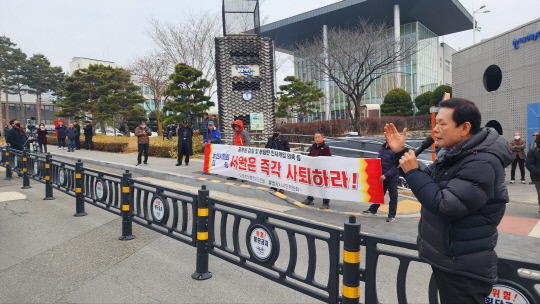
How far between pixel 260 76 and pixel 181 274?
1503cm

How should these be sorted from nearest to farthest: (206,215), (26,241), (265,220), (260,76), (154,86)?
(265,220)
(206,215)
(26,241)
(260,76)
(154,86)

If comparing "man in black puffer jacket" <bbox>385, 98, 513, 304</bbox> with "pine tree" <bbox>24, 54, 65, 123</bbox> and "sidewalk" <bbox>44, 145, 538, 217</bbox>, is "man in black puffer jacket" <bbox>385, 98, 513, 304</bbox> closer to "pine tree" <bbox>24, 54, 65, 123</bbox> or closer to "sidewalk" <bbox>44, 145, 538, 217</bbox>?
"sidewalk" <bbox>44, 145, 538, 217</bbox>

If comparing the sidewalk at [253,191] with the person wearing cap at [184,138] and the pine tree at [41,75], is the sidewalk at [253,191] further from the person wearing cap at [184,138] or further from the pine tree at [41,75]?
the pine tree at [41,75]

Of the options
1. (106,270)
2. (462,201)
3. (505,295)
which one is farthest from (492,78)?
(106,270)

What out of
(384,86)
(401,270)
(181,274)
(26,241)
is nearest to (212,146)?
(26,241)

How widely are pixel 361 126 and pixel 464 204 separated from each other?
28364mm

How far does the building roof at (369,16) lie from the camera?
39.9 meters

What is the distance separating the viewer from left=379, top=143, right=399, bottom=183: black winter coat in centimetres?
710

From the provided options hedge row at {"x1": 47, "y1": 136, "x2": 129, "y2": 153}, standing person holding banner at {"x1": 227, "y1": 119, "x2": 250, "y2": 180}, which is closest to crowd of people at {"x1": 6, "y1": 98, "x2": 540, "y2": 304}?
standing person holding banner at {"x1": 227, "y1": 119, "x2": 250, "y2": 180}

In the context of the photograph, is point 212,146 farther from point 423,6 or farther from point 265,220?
point 423,6

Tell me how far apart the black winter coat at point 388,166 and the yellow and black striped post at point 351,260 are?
4.66 metres

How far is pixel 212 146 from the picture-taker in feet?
37.4

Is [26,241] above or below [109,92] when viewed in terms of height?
below

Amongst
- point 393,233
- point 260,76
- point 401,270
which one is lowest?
point 393,233
